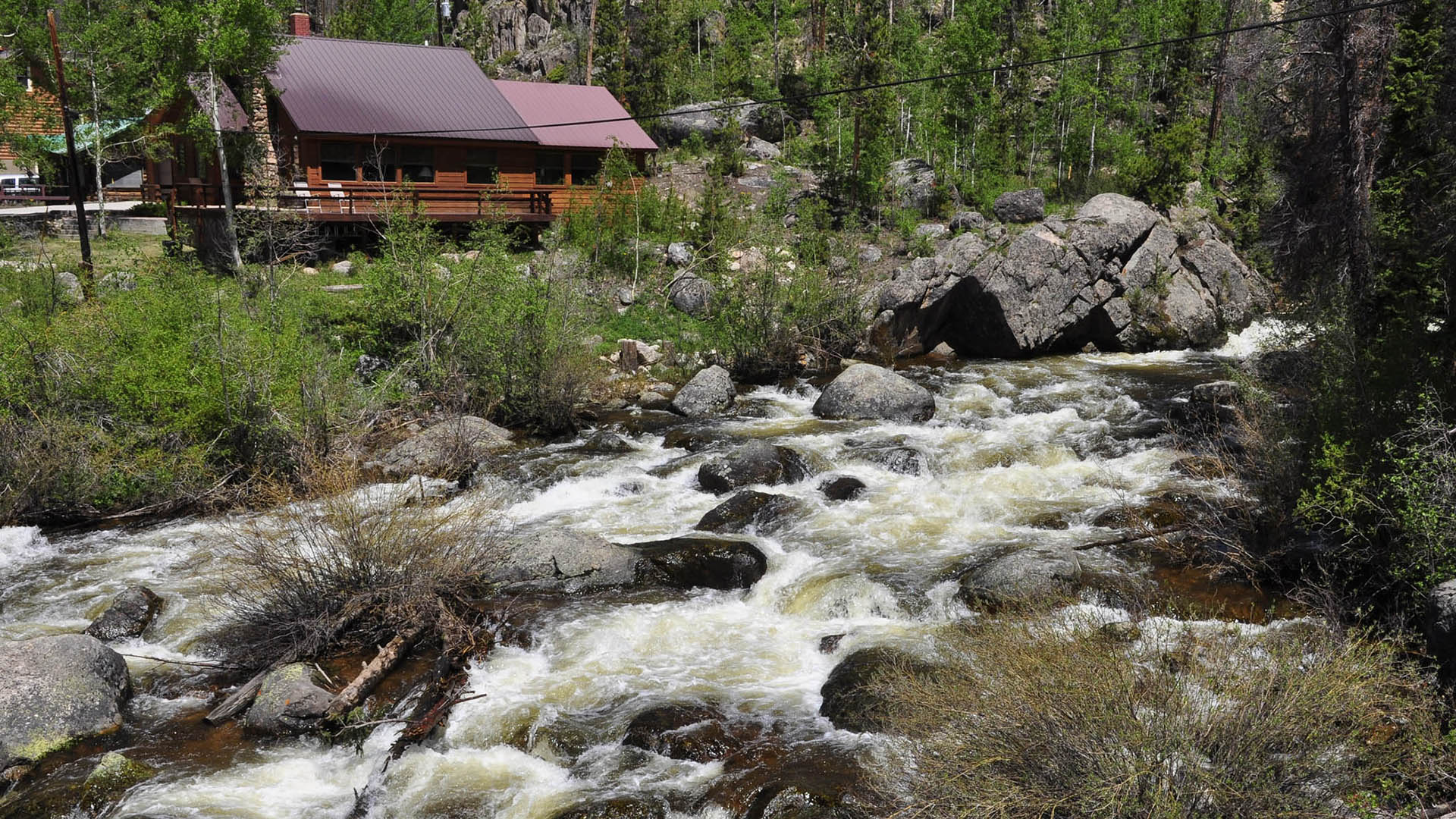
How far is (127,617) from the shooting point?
11.6 meters

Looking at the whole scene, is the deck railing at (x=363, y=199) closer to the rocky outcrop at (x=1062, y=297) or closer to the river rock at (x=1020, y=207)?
the rocky outcrop at (x=1062, y=297)

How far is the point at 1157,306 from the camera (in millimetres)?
25969

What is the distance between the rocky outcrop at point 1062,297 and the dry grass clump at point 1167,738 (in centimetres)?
1845

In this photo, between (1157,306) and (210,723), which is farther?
(1157,306)

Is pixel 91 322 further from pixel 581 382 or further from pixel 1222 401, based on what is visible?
pixel 1222 401

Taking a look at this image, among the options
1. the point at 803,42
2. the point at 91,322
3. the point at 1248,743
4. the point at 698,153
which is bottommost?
the point at 1248,743

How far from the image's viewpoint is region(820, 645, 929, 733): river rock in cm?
920

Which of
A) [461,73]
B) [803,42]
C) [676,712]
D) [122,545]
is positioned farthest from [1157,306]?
[803,42]

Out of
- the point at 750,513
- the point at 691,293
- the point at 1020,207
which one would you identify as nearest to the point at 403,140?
the point at 691,293

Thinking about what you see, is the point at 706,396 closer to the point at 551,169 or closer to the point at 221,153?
the point at 221,153

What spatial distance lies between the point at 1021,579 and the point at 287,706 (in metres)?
7.77

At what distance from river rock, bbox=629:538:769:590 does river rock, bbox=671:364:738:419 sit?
7782 millimetres

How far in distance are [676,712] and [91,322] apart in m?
12.7

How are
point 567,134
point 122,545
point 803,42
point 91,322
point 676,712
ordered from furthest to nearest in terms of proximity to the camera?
point 803,42
point 567,134
point 91,322
point 122,545
point 676,712
